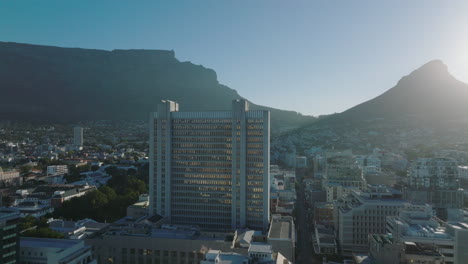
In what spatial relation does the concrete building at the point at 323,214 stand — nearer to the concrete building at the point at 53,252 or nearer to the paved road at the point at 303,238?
the paved road at the point at 303,238

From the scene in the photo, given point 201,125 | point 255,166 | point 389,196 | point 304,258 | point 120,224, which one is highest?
point 201,125

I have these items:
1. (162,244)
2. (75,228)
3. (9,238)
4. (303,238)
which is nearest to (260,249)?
(162,244)

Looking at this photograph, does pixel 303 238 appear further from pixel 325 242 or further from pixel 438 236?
pixel 438 236

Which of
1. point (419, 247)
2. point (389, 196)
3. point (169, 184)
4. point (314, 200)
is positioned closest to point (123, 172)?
point (169, 184)

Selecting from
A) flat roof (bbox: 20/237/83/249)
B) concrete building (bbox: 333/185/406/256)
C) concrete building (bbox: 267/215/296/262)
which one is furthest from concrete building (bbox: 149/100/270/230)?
flat roof (bbox: 20/237/83/249)

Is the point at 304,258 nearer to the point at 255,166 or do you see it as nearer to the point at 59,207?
the point at 255,166

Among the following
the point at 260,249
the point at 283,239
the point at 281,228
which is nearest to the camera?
the point at 260,249
